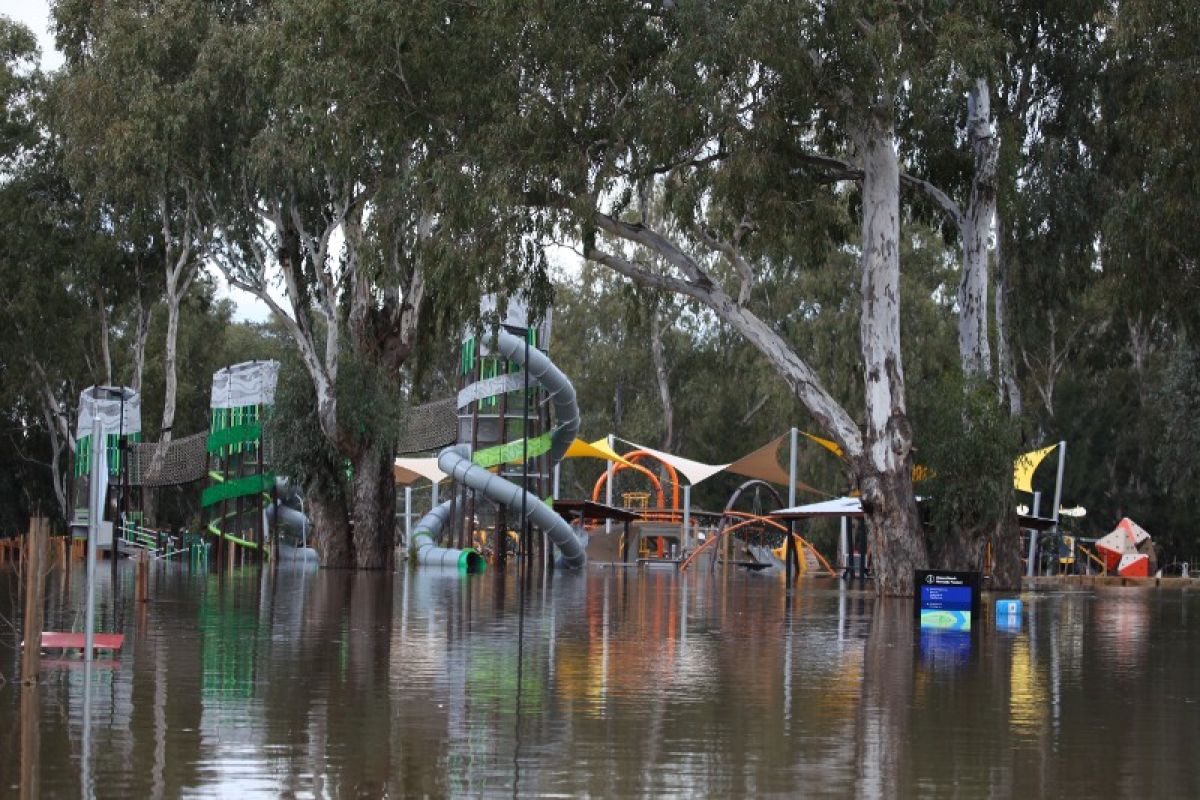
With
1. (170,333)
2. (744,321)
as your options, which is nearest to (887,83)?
(744,321)

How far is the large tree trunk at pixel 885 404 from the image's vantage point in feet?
101

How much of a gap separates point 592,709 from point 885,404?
1949 cm

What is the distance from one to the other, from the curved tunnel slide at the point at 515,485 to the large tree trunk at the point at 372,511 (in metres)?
3.40

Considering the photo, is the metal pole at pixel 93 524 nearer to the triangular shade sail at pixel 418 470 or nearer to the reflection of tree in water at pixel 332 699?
the reflection of tree in water at pixel 332 699

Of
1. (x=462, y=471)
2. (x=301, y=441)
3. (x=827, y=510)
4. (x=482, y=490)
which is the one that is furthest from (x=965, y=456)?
(x=462, y=471)

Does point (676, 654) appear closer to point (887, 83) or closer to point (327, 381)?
point (887, 83)

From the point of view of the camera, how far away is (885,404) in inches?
1214

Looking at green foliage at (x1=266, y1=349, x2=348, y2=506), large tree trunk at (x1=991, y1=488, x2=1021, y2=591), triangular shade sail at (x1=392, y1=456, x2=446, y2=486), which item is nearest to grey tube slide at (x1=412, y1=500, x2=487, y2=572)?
green foliage at (x1=266, y1=349, x2=348, y2=506)

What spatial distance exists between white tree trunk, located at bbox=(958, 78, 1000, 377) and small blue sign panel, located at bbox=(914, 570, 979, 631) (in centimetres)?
1234

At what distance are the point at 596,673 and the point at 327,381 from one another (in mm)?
28908

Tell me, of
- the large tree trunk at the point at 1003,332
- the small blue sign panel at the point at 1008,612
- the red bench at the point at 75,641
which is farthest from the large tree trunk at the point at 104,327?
the red bench at the point at 75,641

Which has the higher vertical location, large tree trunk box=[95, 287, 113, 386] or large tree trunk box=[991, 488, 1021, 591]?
large tree trunk box=[95, 287, 113, 386]

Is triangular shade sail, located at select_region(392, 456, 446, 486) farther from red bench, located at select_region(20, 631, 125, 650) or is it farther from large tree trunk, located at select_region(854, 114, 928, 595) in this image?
red bench, located at select_region(20, 631, 125, 650)

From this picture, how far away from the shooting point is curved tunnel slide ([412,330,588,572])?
161 ft
